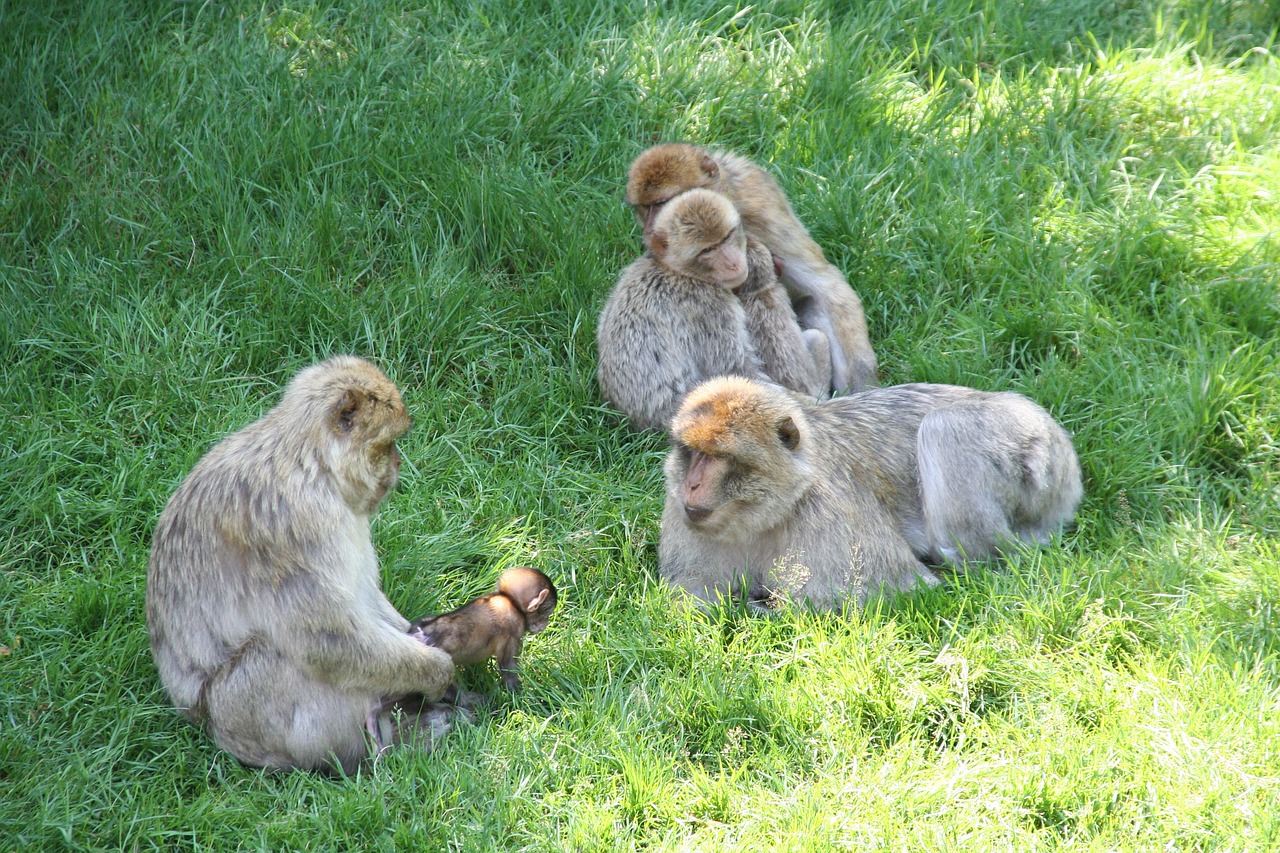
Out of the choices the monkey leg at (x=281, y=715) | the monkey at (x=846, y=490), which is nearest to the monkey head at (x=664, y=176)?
the monkey at (x=846, y=490)

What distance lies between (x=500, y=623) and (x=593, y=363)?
1.80 m

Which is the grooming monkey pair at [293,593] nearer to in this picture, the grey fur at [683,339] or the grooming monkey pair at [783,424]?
the grooming monkey pair at [783,424]

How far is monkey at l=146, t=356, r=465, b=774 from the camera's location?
13.1ft

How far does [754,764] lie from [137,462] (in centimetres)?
278

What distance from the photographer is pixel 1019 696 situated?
4191 mm

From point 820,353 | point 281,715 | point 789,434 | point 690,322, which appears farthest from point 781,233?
point 281,715

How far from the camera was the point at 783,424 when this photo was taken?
458 cm

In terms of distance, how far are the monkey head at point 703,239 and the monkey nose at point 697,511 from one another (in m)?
1.39

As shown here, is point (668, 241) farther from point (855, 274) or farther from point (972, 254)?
point (972, 254)

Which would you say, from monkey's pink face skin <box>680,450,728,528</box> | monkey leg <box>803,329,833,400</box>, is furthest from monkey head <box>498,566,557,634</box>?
monkey leg <box>803,329,833,400</box>

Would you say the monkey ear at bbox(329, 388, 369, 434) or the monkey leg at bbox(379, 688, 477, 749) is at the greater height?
the monkey ear at bbox(329, 388, 369, 434)

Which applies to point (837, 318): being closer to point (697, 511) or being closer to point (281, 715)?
point (697, 511)

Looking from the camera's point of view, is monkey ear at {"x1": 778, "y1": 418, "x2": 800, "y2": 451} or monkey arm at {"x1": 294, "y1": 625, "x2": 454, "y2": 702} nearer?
monkey arm at {"x1": 294, "y1": 625, "x2": 454, "y2": 702}

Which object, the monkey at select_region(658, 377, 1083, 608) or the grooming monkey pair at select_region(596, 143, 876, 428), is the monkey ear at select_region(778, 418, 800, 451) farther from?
the grooming monkey pair at select_region(596, 143, 876, 428)
